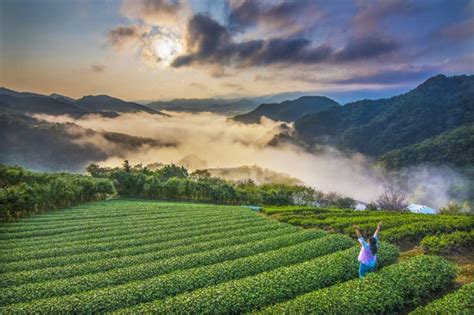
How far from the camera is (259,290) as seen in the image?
1453 centimetres

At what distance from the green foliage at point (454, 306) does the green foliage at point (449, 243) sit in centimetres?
981

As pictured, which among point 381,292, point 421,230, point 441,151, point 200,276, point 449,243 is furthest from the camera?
point 441,151

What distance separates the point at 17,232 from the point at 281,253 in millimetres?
30826

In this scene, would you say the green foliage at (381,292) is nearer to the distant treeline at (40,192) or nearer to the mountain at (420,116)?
the distant treeline at (40,192)

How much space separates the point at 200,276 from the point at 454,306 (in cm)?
1137

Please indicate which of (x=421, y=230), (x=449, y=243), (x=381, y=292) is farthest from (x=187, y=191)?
(x=381, y=292)

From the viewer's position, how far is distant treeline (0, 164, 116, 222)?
150ft

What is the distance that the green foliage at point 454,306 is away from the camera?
39.5ft

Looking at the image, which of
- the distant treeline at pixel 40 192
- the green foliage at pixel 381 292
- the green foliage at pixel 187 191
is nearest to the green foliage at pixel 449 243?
the green foliage at pixel 381 292

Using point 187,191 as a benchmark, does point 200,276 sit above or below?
above

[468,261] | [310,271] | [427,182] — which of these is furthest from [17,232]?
[427,182]

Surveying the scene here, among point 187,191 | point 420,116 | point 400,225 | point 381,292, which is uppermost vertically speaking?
point 420,116

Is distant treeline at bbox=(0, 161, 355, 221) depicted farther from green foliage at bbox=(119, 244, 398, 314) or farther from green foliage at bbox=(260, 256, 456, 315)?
green foliage at bbox=(260, 256, 456, 315)

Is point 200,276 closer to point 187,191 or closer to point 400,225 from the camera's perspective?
point 400,225
